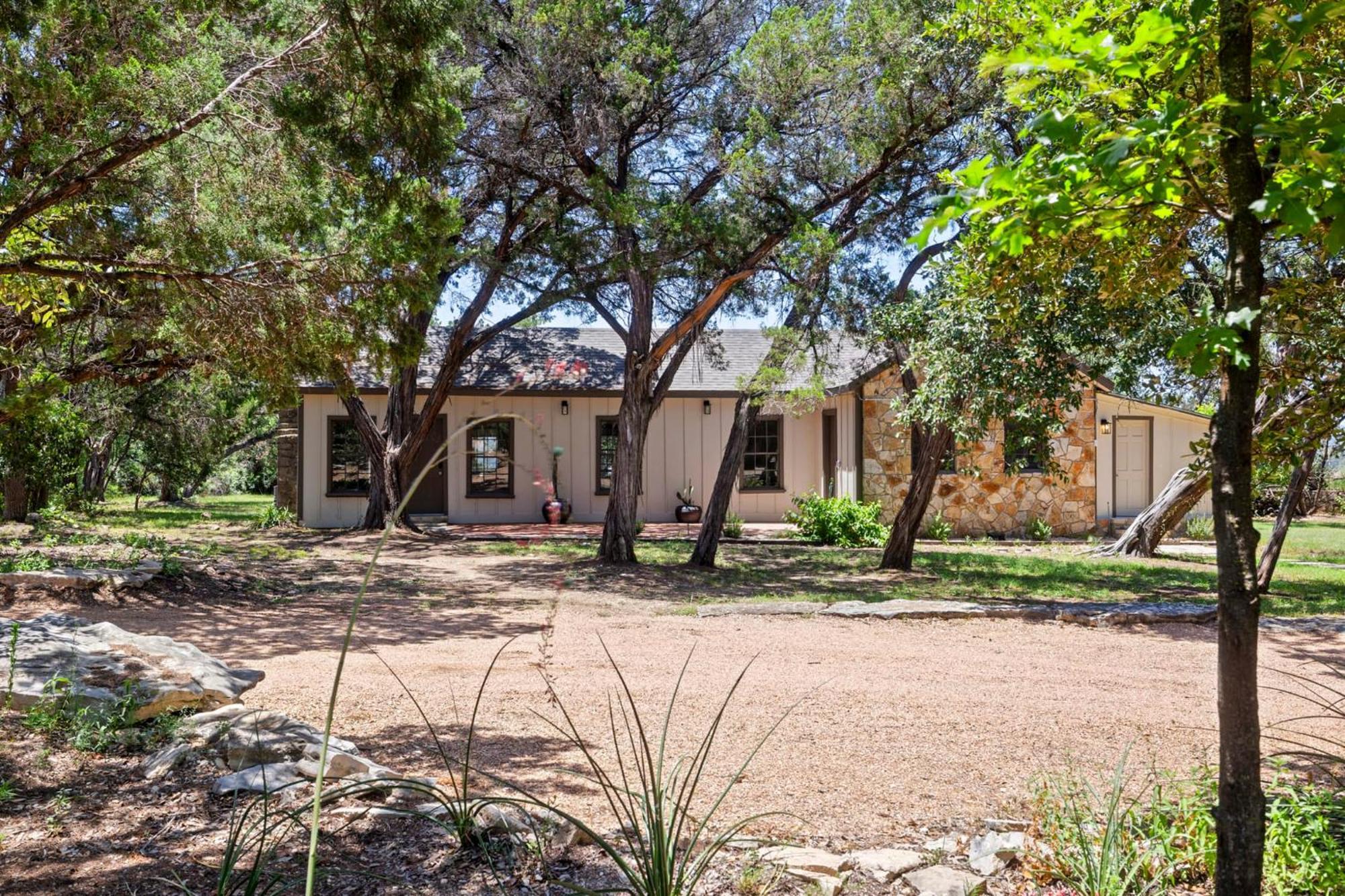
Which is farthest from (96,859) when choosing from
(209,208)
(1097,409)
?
(1097,409)

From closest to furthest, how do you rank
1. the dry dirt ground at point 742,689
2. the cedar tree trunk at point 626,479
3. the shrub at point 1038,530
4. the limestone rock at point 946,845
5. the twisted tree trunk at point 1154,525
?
the limestone rock at point 946,845
the dry dirt ground at point 742,689
the cedar tree trunk at point 626,479
the twisted tree trunk at point 1154,525
the shrub at point 1038,530

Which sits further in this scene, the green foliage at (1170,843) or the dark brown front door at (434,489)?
the dark brown front door at (434,489)

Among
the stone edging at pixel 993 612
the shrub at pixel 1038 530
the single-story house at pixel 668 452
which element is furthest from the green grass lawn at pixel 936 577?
the single-story house at pixel 668 452

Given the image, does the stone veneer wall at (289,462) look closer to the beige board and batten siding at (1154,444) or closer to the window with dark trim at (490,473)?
the window with dark trim at (490,473)

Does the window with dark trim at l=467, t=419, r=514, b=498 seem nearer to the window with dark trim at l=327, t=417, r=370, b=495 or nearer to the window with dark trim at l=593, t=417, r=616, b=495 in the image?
the window with dark trim at l=593, t=417, r=616, b=495

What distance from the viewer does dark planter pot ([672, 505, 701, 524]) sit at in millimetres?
18562

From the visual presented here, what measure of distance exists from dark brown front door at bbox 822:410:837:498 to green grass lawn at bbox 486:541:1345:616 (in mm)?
3301

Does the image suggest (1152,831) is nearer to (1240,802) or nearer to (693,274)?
(1240,802)

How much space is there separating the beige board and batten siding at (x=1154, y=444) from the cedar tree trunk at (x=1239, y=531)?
1636 cm

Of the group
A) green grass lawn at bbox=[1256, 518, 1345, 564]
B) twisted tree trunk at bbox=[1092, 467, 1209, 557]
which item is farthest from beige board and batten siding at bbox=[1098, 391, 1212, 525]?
twisted tree trunk at bbox=[1092, 467, 1209, 557]

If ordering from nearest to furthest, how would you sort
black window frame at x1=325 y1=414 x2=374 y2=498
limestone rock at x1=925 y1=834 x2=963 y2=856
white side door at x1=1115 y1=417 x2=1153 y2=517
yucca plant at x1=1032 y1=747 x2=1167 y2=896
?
yucca plant at x1=1032 y1=747 x2=1167 y2=896 → limestone rock at x1=925 y1=834 x2=963 y2=856 → black window frame at x1=325 y1=414 x2=374 y2=498 → white side door at x1=1115 y1=417 x2=1153 y2=517

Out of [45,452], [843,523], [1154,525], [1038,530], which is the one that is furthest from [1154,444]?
[45,452]

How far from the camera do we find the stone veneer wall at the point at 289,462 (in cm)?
1861

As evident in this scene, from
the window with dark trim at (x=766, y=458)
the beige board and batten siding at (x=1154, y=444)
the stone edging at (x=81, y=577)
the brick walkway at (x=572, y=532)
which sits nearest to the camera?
the stone edging at (x=81, y=577)
